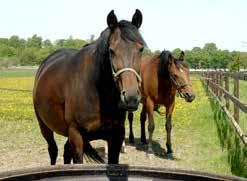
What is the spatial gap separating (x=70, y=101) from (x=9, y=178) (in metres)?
1.85

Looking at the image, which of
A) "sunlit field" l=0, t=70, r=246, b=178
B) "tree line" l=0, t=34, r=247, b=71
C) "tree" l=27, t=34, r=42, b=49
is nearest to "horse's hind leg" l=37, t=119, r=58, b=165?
"sunlit field" l=0, t=70, r=246, b=178

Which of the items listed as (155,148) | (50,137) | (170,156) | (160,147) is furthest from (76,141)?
(160,147)

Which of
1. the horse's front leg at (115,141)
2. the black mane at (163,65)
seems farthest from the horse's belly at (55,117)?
the black mane at (163,65)

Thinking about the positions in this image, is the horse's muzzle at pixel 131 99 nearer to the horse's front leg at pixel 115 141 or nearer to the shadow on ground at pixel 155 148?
the horse's front leg at pixel 115 141

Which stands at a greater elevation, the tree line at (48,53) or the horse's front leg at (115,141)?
the tree line at (48,53)

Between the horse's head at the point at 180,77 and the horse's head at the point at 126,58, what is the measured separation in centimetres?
413

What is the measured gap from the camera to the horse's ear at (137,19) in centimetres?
311

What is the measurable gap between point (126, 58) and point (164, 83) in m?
4.89

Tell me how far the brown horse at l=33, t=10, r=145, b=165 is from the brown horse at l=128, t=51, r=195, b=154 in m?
3.07

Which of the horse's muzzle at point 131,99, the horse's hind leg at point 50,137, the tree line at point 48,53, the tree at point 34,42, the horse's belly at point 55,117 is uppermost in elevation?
the tree at point 34,42

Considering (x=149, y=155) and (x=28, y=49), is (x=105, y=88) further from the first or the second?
(x=28, y=49)

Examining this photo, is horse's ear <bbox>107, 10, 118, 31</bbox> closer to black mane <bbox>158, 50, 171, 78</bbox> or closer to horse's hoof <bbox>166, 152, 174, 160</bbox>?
black mane <bbox>158, 50, 171, 78</bbox>

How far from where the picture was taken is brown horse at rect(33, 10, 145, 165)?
2.69 meters

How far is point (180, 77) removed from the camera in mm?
6992
